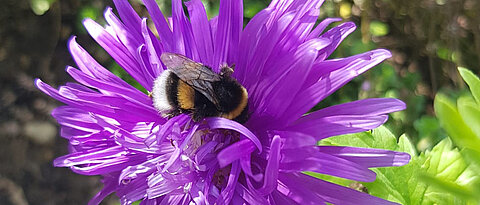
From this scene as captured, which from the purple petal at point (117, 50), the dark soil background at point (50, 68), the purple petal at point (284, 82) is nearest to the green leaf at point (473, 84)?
the purple petal at point (284, 82)

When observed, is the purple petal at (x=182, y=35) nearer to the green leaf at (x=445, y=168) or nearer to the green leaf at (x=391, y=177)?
the green leaf at (x=391, y=177)

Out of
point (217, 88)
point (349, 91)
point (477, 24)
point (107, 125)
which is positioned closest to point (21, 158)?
point (349, 91)

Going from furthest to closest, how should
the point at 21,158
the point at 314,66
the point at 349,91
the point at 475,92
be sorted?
the point at 21,158, the point at 349,91, the point at 314,66, the point at 475,92

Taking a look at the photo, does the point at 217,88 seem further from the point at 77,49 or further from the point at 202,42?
the point at 77,49

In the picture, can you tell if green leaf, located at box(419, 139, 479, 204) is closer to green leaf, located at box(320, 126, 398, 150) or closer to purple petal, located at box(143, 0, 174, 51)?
green leaf, located at box(320, 126, 398, 150)

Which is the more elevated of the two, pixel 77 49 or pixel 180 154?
pixel 77 49

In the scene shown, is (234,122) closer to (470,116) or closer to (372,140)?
(372,140)
